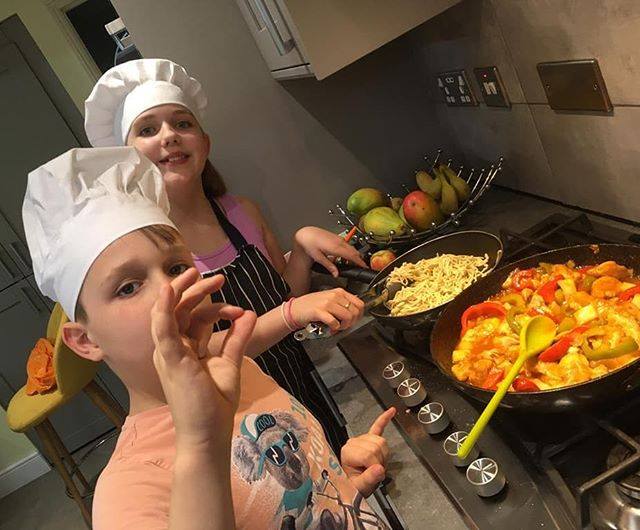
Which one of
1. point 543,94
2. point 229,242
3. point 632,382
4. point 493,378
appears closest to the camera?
point 632,382

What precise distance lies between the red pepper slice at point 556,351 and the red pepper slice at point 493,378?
58 mm

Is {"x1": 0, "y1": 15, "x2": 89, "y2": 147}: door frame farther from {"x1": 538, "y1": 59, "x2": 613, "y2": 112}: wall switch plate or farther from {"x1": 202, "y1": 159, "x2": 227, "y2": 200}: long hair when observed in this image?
{"x1": 538, "y1": 59, "x2": 613, "y2": 112}: wall switch plate

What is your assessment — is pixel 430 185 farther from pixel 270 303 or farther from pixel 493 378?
pixel 493 378

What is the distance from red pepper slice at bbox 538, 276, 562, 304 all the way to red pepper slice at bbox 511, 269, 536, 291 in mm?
41

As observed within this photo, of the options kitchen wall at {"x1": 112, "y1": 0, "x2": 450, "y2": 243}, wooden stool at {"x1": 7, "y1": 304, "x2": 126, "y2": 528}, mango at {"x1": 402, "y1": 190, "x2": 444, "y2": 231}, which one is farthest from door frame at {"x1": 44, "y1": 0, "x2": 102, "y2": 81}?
mango at {"x1": 402, "y1": 190, "x2": 444, "y2": 231}

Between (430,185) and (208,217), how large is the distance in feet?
2.03

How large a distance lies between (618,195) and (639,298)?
425mm

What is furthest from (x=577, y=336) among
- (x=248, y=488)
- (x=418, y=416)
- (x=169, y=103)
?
(x=169, y=103)

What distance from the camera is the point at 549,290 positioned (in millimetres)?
908

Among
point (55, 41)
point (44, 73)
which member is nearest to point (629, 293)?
point (44, 73)

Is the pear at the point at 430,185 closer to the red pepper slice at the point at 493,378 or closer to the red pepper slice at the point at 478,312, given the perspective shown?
the red pepper slice at the point at 478,312

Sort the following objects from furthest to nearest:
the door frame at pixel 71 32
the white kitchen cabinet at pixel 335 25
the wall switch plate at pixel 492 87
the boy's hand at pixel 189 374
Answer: the door frame at pixel 71 32, the wall switch plate at pixel 492 87, the white kitchen cabinet at pixel 335 25, the boy's hand at pixel 189 374

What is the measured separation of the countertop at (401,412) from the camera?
76cm

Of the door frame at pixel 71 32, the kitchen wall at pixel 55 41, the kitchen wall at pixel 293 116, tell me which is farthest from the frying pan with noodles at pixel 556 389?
the door frame at pixel 71 32
